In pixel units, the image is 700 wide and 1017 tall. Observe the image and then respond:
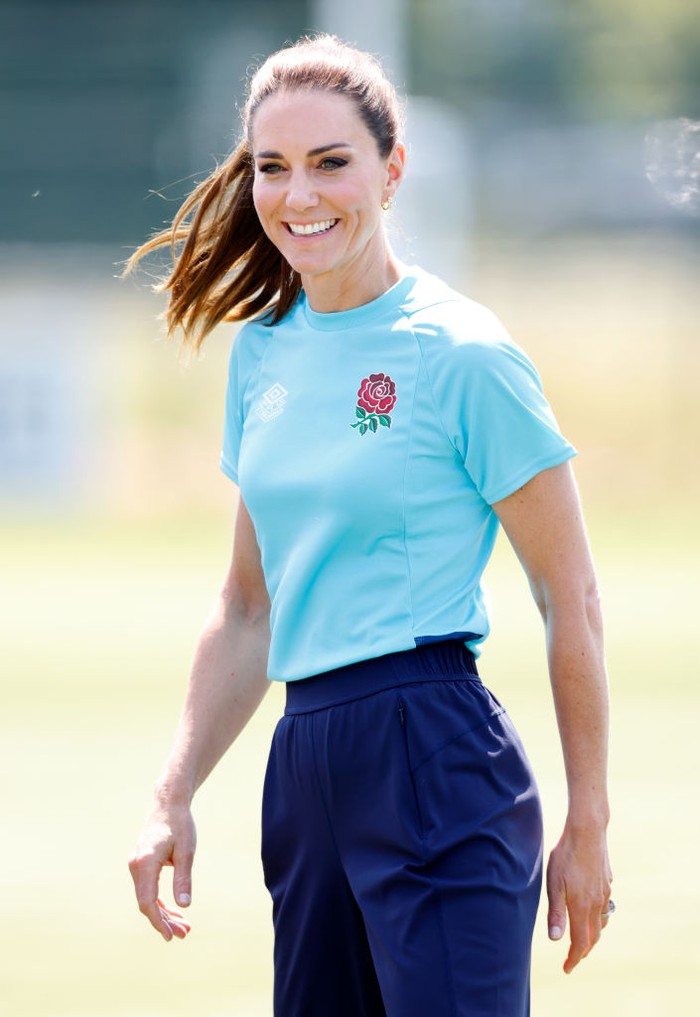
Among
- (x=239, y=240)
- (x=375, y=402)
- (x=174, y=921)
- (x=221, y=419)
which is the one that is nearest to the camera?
(x=375, y=402)

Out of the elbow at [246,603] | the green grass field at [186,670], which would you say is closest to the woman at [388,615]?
the elbow at [246,603]

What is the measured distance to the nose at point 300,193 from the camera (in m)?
2.80

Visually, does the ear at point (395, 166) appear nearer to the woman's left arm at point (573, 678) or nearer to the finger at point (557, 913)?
the woman's left arm at point (573, 678)

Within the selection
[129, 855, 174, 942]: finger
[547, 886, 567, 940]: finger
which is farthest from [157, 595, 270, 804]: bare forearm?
[547, 886, 567, 940]: finger

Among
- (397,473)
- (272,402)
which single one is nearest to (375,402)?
(397,473)

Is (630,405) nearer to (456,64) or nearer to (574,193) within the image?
(574,193)

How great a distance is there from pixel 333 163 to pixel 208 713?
95 centimetres

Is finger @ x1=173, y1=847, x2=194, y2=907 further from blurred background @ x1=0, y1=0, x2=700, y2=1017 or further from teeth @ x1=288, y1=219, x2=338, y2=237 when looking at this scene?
blurred background @ x1=0, y1=0, x2=700, y2=1017

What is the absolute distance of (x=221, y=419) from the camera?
62.5 feet

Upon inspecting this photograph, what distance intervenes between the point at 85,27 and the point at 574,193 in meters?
6.87

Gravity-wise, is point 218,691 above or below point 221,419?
above

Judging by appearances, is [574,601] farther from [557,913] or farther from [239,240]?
[239,240]

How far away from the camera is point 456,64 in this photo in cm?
2698

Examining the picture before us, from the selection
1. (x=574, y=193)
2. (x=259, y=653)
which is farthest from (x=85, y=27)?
(x=259, y=653)
